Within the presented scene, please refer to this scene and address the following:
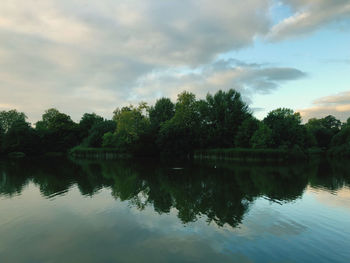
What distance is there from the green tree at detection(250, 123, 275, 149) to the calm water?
3187cm

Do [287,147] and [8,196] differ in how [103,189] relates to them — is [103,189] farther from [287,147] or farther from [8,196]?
[287,147]

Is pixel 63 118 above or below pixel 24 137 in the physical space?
above

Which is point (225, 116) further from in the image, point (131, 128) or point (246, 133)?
point (131, 128)

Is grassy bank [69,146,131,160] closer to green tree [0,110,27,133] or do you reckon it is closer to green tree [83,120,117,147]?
green tree [83,120,117,147]

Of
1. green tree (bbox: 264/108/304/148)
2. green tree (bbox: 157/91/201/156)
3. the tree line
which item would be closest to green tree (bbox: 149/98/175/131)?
the tree line

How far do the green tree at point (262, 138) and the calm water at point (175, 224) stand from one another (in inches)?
1255

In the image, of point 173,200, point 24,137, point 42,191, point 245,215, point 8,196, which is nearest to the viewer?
point 245,215

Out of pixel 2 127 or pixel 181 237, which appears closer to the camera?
pixel 181 237

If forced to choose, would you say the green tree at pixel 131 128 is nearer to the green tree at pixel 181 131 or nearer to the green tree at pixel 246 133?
the green tree at pixel 181 131

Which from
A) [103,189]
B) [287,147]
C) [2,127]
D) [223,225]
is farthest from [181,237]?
[2,127]

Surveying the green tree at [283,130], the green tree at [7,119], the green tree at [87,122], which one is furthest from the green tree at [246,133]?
the green tree at [7,119]

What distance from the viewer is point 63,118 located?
8550 cm

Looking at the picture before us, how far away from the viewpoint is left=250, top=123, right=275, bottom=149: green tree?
5181cm

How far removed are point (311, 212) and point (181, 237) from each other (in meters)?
7.75
